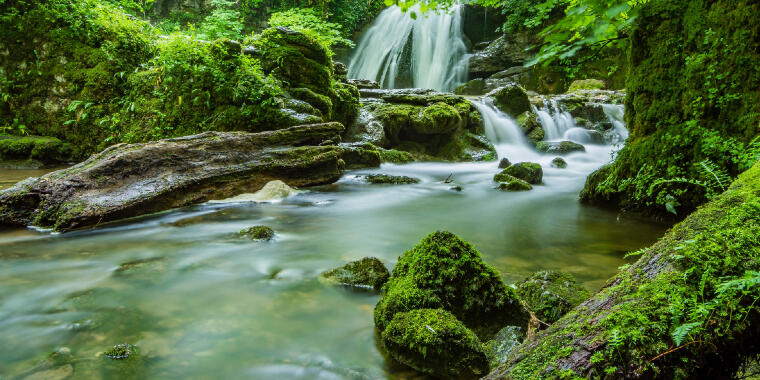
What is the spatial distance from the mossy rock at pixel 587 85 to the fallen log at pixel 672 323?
73.6ft

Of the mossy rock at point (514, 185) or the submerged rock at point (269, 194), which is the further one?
the mossy rock at point (514, 185)

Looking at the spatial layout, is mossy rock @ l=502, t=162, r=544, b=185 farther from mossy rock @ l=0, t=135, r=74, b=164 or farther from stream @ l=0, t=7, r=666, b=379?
mossy rock @ l=0, t=135, r=74, b=164

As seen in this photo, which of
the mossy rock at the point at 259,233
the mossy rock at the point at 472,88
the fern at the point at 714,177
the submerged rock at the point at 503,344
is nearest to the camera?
the submerged rock at the point at 503,344

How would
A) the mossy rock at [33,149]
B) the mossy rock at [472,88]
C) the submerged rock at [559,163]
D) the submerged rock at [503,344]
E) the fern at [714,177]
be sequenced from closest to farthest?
the submerged rock at [503,344] → the fern at [714,177] → the mossy rock at [33,149] → the submerged rock at [559,163] → the mossy rock at [472,88]

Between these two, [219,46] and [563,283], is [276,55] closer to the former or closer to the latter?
[219,46]

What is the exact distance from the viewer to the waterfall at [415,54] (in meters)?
24.3

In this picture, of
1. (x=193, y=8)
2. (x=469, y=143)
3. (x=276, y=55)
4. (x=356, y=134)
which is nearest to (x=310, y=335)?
(x=276, y=55)

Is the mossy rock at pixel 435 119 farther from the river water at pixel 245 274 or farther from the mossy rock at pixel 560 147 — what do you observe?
the river water at pixel 245 274

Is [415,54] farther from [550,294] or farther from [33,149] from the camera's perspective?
[550,294]

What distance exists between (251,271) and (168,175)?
319cm

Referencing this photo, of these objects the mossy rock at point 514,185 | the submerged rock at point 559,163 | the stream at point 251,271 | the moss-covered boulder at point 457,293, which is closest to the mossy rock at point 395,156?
the stream at point 251,271

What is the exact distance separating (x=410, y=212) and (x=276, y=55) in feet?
19.7

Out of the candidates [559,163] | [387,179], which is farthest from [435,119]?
[387,179]

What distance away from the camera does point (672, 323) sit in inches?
42.6
